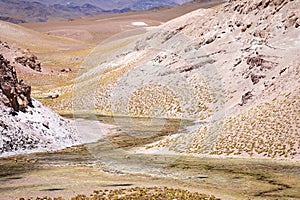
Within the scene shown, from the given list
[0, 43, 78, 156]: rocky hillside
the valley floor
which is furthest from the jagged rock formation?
the valley floor

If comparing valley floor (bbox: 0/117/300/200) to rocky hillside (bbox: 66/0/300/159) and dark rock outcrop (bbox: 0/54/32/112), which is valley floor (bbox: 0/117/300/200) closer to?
rocky hillside (bbox: 66/0/300/159)

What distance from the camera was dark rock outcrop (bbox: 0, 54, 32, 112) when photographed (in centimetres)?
3494

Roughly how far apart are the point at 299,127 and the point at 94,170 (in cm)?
1568

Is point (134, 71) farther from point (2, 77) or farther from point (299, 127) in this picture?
point (299, 127)

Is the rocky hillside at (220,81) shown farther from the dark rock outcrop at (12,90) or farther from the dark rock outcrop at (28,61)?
the dark rock outcrop at (28,61)

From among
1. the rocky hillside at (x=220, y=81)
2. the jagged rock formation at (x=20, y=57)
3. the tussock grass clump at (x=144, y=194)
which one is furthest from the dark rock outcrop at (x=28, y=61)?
the tussock grass clump at (x=144, y=194)

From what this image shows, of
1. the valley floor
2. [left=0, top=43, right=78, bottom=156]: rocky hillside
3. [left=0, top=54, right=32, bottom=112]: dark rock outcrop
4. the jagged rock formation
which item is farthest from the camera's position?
the jagged rock formation

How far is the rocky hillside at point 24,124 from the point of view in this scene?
31266 mm

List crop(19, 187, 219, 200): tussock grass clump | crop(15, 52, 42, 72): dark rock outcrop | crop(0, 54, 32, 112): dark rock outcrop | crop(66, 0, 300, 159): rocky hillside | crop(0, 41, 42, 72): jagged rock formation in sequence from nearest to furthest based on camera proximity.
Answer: crop(19, 187, 219, 200): tussock grass clump < crop(66, 0, 300, 159): rocky hillside < crop(0, 54, 32, 112): dark rock outcrop < crop(0, 41, 42, 72): jagged rock formation < crop(15, 52, 42, 72): dark rock outcrop

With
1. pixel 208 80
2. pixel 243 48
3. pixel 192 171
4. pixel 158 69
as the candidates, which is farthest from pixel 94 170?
pixel 158 69

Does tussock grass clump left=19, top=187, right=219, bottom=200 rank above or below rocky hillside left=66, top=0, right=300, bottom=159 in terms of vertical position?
below

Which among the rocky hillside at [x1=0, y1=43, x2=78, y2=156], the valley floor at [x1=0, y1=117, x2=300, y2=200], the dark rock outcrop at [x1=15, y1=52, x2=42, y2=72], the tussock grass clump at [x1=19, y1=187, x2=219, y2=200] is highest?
the dark rock outcrop at [x1=15, y1=52, x2=42, y2=72]

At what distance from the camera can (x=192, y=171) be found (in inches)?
1012

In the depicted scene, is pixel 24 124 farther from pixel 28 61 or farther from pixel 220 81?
pixel 28 61
